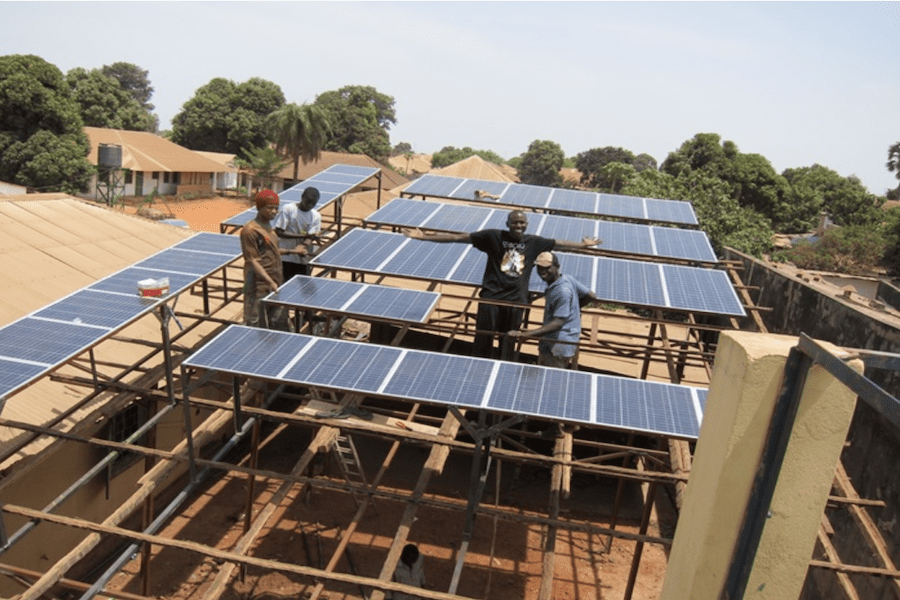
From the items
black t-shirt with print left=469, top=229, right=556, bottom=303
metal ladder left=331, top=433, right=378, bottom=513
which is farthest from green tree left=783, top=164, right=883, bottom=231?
black t-shirt with print left=469, top=229, right=556, bottom=303

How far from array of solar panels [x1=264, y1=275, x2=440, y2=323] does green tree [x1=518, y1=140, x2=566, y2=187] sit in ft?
293

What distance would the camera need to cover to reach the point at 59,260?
15.9m

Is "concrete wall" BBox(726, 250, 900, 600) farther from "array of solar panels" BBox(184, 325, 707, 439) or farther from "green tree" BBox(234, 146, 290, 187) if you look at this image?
"green tree" BBox(234, 146, 290, 187)

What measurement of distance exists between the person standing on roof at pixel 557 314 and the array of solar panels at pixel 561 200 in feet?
29.1

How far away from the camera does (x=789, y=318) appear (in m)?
15.3

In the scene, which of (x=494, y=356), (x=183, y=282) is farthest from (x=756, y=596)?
(x=183, y=282)

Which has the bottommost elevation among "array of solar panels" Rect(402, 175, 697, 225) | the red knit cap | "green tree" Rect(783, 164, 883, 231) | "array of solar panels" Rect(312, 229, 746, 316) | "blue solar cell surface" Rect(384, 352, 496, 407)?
"blue solar cell surface" Rect(384, 352, 496, 407)

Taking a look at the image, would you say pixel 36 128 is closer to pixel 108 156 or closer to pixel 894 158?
pixel 108 156

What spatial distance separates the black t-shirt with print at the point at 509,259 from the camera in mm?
11062

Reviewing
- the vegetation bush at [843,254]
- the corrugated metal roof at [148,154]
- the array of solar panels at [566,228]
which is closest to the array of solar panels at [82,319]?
the array of solar panels at [566,228]

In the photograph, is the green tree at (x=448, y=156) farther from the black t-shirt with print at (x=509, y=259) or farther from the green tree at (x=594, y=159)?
the black t-shirt with print at (x=509, y=259)

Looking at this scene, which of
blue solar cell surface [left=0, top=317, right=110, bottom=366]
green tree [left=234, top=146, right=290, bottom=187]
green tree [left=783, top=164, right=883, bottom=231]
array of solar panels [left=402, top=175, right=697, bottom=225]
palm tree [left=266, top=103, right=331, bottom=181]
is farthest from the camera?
green tree [left=783, top=164, right=883, bottom=231]

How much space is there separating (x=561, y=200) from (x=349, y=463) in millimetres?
9858

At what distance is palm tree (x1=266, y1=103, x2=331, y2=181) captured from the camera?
58719 mm
